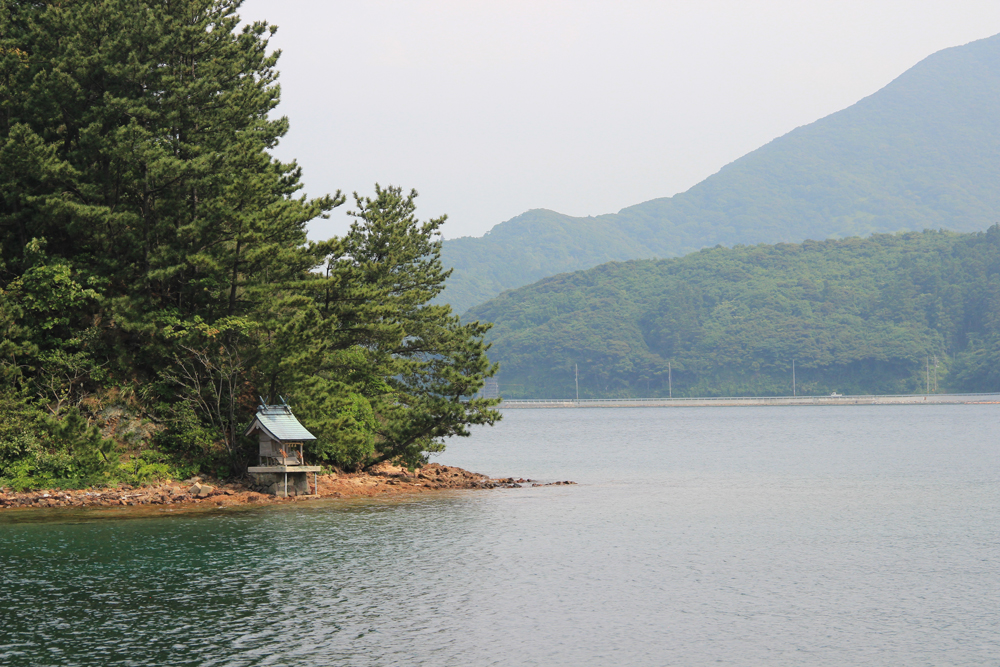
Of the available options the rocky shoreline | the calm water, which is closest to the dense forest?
the rocky shoreline

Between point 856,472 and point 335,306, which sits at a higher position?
point 335,306

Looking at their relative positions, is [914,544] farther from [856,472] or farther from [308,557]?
[856,472]

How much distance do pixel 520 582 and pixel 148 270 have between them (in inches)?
921

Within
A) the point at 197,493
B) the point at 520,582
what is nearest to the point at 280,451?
the point at 197,493

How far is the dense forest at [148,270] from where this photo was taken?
37969 mm

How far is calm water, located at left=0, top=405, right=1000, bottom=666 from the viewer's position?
57.6 ft

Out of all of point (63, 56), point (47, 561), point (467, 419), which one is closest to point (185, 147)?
point (63, 56)

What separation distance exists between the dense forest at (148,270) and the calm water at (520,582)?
5.06 metres

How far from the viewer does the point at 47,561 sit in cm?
2502

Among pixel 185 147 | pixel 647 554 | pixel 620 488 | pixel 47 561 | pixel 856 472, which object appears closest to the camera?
pixel 47 561

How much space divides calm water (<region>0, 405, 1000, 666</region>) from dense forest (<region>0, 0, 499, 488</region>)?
5059 mm

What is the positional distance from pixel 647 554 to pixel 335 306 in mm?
20501

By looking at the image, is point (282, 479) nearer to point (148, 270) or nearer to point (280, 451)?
point (280, 451)

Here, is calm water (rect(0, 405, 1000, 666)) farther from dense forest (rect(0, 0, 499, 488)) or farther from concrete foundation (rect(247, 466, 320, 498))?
dense forest (rect(0, 0, 499, 488))
